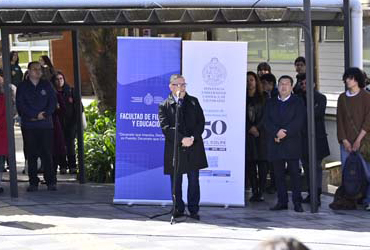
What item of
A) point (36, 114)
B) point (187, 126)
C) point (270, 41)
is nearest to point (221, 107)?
point (187, 126)

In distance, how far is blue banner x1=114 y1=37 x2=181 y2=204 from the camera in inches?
401

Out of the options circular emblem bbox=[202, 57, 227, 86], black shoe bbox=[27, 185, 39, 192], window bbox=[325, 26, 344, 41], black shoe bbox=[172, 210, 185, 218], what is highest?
window bbox=[325, 26, 344, 41]

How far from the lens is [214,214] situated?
9.89 metres

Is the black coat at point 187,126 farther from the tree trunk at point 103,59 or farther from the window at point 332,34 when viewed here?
the window at point 332,34

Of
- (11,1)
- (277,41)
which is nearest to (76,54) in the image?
(11,1)

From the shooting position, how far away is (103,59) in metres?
15.4

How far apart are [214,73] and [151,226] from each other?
7.03ft

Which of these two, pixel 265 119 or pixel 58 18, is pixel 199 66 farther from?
pixel 58 18

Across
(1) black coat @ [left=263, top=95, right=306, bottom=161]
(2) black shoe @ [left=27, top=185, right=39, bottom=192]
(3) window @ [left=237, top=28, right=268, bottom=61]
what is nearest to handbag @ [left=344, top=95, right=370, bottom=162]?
(1) black coat @ [left=263, top=95, right=306, bottom=161]

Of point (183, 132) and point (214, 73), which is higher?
point (214, 73)

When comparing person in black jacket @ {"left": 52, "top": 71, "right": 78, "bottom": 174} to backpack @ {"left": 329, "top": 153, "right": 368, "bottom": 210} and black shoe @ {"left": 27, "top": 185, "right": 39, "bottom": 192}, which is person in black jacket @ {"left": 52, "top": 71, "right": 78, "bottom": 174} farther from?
backpack @ {"left": 329, "top": 153, "right": 368, "bottom": 210}

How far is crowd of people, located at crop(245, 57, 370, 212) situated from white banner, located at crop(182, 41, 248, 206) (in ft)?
1.28

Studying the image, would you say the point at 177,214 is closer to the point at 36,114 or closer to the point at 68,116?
the point at 36,114

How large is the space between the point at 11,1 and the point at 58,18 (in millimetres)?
642
